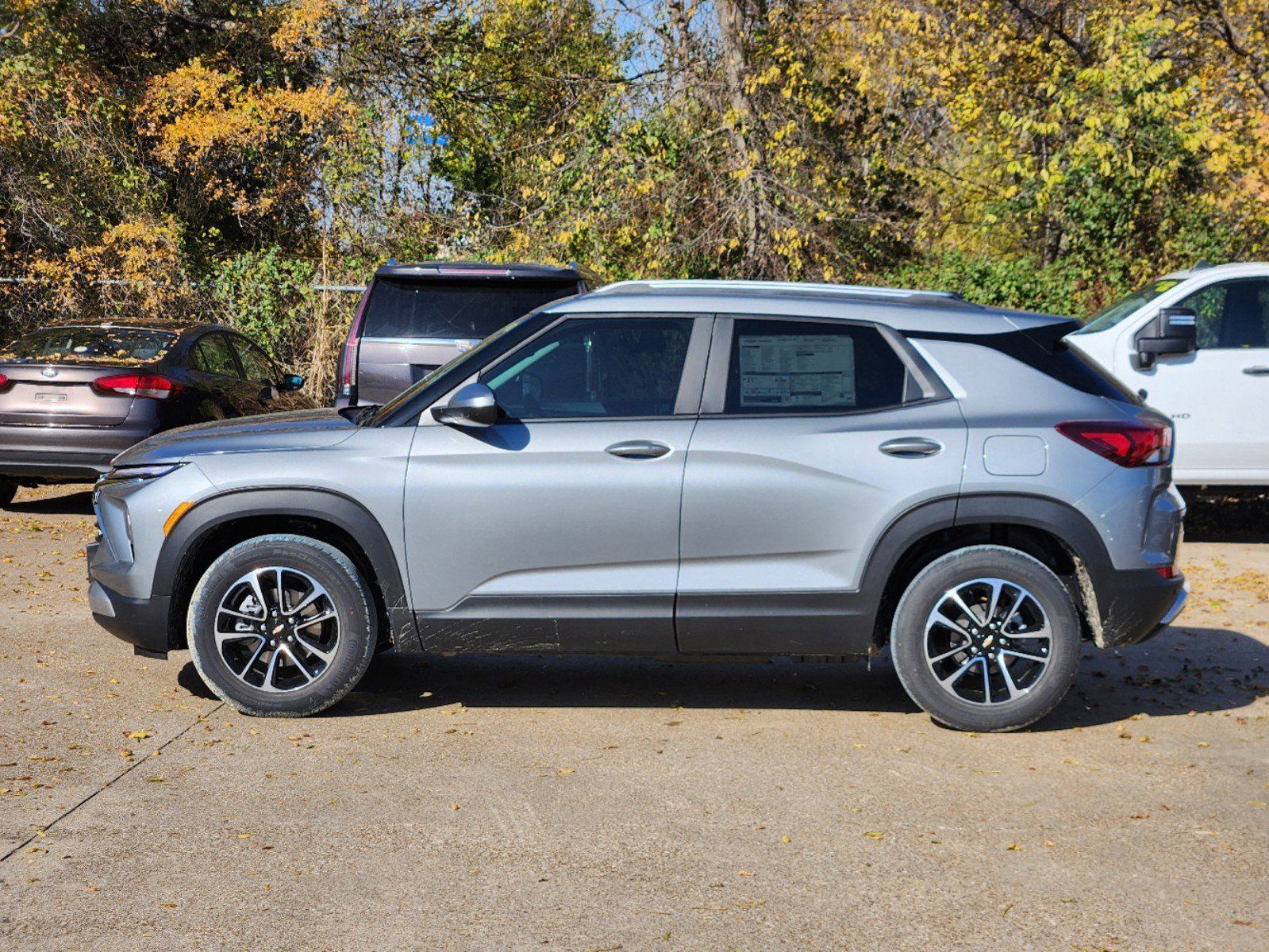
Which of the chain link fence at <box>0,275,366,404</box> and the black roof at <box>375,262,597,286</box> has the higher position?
the black roof at <box>375,262,597,286</box>

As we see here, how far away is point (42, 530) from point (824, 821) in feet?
28.2

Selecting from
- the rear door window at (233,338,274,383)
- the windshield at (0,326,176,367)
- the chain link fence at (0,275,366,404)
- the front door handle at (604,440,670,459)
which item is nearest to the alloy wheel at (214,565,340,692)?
the front door handle at (604,440,670,459)

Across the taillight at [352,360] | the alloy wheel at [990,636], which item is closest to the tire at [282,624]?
the alloy wheel at [990,636]

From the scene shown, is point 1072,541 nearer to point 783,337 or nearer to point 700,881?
point 783,337

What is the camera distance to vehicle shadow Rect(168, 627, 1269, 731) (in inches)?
249

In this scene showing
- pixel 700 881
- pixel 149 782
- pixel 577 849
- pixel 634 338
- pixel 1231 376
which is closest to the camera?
pixel 700 881

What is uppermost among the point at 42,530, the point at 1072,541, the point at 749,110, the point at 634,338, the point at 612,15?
the point at 612,15

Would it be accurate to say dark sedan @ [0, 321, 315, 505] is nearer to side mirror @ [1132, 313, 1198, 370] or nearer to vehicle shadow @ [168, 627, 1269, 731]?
vehicle shadow @ [168, 627, 1269, 731]

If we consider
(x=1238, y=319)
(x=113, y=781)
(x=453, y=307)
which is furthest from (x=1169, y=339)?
(x=113, y=781)

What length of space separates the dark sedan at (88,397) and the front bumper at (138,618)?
17.5 feet

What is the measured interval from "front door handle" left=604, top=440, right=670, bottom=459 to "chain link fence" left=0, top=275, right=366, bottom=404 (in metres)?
11.9

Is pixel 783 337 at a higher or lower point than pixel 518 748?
higher

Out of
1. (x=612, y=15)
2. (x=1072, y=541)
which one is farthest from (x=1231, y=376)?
(x=612, y=15)

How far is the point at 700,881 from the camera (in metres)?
4.16
